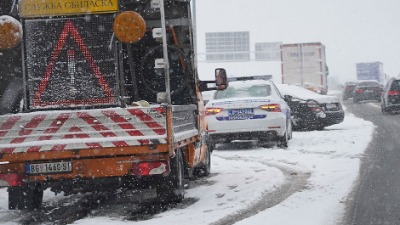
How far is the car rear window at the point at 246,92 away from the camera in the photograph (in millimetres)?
13961

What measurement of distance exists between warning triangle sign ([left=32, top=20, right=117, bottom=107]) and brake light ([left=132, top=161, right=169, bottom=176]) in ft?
3.45

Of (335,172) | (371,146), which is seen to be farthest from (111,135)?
(371,146)

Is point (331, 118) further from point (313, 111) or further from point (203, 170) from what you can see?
point (203, 170)

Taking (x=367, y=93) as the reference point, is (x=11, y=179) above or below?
above

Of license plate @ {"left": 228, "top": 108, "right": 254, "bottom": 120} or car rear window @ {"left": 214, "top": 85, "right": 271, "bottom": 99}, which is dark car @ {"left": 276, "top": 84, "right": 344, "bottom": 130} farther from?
license plate @ {"left": 228, "top": 108, "right": 254, "bottom": 120}

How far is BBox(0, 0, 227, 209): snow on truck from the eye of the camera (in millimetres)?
6547

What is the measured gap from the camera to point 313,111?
59.3 ft

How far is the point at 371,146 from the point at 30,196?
8.04 meters

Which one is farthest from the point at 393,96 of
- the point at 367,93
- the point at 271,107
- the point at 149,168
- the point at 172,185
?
the point at 149,168

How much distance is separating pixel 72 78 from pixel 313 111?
1169 cm

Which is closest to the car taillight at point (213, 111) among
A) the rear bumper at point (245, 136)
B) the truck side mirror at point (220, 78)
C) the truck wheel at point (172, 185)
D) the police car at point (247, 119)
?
the police car at point (247, 119)

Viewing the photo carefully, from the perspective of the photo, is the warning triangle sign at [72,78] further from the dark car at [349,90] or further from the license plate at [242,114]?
the dark car at [349,90]

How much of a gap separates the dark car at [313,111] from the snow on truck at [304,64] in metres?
17.3

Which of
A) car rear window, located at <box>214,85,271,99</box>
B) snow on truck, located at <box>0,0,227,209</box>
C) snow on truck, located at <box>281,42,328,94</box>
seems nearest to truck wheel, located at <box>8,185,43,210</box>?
snow on truck, located at <box>0,0,227,209</box>
